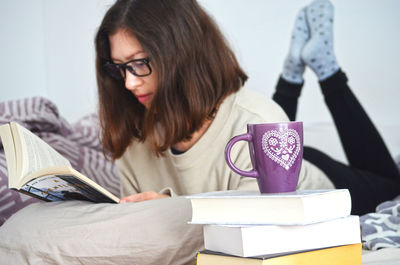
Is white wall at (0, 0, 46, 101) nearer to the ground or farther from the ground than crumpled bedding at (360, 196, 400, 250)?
farther from the ground

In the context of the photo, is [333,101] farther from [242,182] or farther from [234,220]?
[234,220]

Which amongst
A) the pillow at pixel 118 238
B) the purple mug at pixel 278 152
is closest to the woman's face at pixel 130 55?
the pillow at pixel 118 238

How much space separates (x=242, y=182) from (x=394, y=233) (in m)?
0.37

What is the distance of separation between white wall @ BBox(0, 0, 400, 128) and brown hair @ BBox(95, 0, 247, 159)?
38 cm

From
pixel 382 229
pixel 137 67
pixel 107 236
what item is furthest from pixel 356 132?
pixel 107 236

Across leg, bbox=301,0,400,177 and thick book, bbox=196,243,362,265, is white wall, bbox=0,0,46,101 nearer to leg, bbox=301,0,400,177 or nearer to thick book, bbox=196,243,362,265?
leg, bbox=301,0,400,177

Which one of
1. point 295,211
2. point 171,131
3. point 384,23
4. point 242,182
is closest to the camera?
point 295,211

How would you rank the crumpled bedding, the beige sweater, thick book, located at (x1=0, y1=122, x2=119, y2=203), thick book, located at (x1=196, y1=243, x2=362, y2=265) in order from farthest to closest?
the beige sweater → the crumpled bedding → thick book, located at (x1=0, y1=122, x2=119, y2=203) → thick book, located at (x1=196, y1=243, x2=362, y2=265)

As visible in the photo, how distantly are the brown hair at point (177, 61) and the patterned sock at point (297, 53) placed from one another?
1.83 feet

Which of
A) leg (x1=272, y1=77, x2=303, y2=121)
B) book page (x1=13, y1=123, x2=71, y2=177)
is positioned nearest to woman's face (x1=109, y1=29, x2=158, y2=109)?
book page (x1=13, y1=123, x2=71, y2=177)

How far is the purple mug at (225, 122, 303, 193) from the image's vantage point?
770 millimetres

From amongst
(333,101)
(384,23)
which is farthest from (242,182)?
(384,23)

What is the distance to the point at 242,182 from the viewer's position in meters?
1.23

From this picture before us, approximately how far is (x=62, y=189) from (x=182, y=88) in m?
0.51
